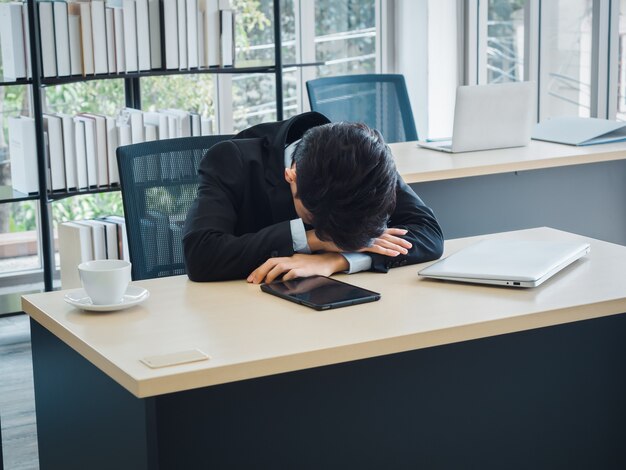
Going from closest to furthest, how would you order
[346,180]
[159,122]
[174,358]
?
[174,358] → [346,180] → [159,122]

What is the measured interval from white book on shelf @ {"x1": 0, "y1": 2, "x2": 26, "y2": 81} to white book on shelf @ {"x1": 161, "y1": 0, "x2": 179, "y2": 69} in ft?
1.84

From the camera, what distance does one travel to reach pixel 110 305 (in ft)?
5.84

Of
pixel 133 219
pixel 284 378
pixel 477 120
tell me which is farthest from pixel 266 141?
pixel 477 120


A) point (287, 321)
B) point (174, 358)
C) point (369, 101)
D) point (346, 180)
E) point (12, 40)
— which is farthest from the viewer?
point (369, 101)

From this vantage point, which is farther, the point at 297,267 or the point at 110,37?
the point at 110,37

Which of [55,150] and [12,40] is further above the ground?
[12,40]

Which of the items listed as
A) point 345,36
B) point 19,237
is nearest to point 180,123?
point 19,237

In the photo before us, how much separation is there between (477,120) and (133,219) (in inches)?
58.5

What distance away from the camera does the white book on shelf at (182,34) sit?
3.97 metres

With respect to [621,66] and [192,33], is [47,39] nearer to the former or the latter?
[192,33]

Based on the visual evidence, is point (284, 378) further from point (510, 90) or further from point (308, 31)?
point (308, 31)

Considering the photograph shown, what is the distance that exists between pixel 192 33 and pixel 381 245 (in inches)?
87.4

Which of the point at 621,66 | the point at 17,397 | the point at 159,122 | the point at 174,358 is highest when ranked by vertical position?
the point at 621,66

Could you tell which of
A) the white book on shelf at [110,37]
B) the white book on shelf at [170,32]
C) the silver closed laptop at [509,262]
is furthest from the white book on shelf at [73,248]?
the silver closed laptop at [509,262]
